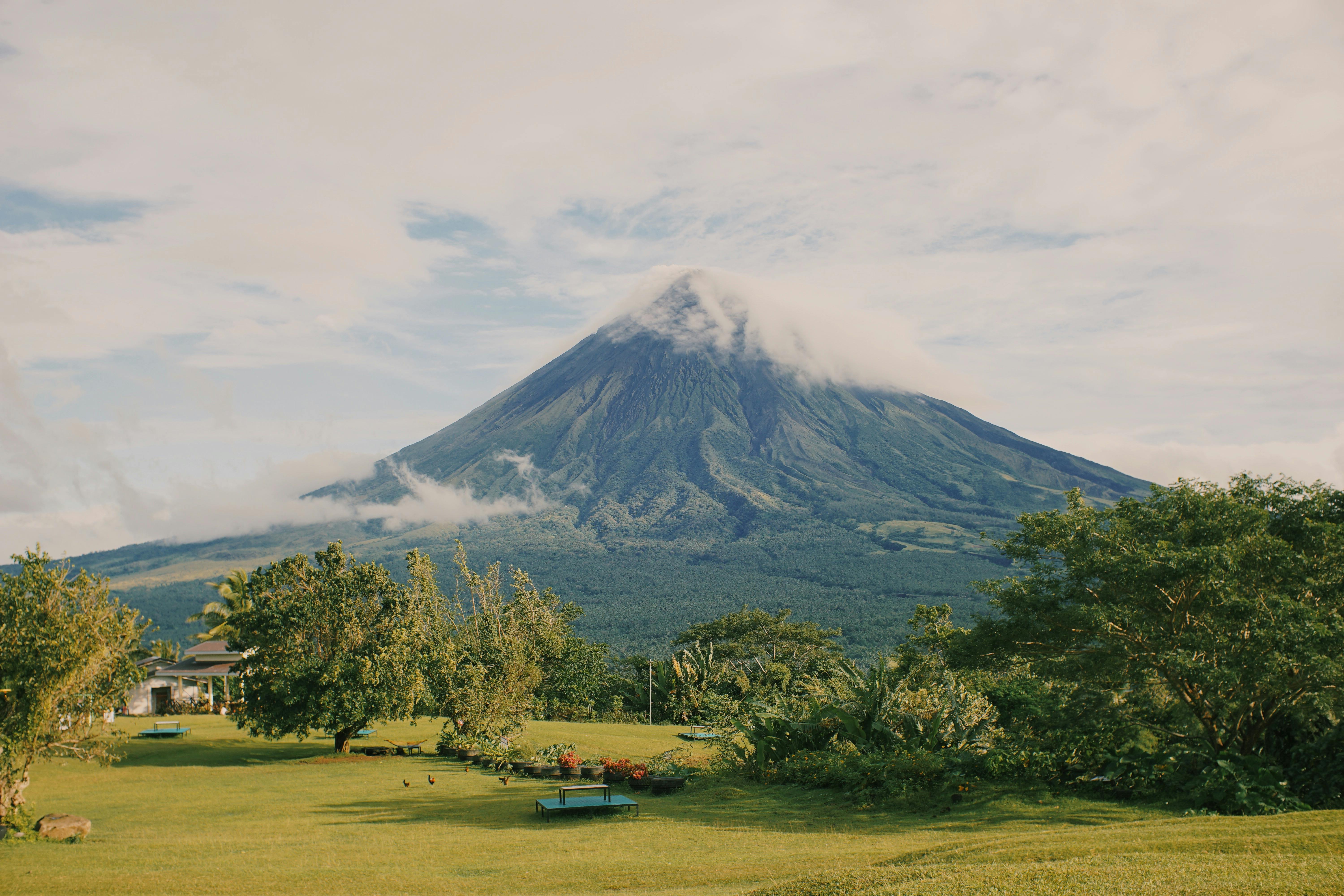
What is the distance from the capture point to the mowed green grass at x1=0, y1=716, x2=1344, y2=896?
23.0ft

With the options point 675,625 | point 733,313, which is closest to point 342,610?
point 675,625

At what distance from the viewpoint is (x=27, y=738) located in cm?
1212

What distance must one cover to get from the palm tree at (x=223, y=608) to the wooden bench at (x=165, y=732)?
1109cm

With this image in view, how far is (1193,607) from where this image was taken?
11156mm

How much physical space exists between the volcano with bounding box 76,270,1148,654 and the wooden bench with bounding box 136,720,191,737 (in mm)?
56313

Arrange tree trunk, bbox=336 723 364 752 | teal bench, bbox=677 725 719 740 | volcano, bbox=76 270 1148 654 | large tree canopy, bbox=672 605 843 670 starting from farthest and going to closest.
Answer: volcano, bbox=76 270 1148 654 < large tree canopy, bbox=672 605 843 670 < teal bench, bbox=677 725 719 740 < tree trunk, bbox=336 723 364 752

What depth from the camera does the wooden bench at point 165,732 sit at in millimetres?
26531

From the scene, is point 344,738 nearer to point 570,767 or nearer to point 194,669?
point 570,767

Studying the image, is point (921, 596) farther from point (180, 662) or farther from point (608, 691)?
point (180, 662)

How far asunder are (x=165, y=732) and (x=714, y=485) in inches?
4769

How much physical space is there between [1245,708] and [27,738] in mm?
16283

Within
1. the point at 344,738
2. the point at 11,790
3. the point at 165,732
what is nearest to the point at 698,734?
the point at 344,738

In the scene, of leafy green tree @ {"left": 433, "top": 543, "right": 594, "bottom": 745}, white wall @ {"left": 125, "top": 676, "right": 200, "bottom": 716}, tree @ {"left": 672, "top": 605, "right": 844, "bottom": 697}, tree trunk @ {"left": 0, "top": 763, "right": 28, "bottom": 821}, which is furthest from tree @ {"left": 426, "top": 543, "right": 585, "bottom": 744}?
white wall @ {"left": 125, "top": 676, "right": 200, "bottom": 716}

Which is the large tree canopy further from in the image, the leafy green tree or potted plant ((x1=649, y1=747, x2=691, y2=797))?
potted plant ((x1=649, y1=747, x2=691, y2=797))
